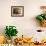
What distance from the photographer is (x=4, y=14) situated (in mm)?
3543

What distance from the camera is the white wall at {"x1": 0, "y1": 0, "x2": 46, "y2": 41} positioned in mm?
3502

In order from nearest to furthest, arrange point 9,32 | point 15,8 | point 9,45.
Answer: point 9,45, point 9,32, point 15,8

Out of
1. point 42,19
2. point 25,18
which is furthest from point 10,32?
point 42,19

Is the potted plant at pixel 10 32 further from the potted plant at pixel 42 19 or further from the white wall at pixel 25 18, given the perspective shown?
the potted plant at pixel 42 19

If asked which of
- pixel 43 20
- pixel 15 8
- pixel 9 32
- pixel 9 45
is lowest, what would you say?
pixel 9 45

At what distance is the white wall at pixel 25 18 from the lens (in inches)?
138

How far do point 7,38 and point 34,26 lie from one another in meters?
0.60

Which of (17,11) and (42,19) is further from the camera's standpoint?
(17,11)

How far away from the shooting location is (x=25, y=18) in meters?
3.51

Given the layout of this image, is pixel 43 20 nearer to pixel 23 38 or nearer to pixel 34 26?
pixel 34 26

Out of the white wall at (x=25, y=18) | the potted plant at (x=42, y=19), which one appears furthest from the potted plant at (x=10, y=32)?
the potted plant at (x=42, y=19)

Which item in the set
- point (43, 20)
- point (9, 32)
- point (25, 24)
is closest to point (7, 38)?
point (9, 32)

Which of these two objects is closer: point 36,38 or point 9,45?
point 9,45

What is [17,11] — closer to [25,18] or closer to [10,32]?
[25,18]
